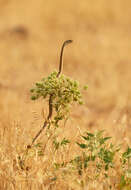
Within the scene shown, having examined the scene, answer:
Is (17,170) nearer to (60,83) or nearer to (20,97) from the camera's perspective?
(60,83)

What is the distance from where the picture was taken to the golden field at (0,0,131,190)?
3081 mm

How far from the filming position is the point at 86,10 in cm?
1234

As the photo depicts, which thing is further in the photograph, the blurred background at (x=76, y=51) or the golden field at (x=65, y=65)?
the blurred background at (x=76, y=51)

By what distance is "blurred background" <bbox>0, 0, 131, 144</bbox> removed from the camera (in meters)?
6.55

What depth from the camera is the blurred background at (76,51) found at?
6.55 m

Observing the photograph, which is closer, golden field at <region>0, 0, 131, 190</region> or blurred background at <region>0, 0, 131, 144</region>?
golden field at <region>0, 0, 131, 190</region>

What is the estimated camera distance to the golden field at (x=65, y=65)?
3.08 m

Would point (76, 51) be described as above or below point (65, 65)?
above

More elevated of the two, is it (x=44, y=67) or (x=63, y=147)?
(x=44, y=67)

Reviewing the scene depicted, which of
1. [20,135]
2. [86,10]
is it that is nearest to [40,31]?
[86,10]

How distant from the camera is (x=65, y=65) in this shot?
8977mm

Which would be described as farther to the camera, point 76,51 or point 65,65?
point 76,51

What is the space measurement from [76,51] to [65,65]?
757 mm

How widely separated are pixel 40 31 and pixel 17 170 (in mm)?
8313
